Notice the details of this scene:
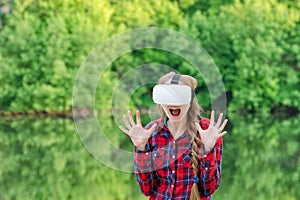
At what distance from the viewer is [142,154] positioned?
9.73 ft

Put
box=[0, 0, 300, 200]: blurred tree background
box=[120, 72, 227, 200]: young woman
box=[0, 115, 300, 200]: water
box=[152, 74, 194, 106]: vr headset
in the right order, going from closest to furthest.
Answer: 1. box=[152, 74, 194, 106]: vr headset
2. box=[120, 72, 227, 200]: young woman
3. box=[0, 115, 300, 200]: water
4. box=[0, 0, 300, 200]: blurred tree background

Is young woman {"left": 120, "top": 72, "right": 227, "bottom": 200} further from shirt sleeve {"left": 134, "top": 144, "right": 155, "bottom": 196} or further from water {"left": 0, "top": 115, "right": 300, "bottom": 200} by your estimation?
water {"left": 0, "top": 115, "right": 300, "bottom": 200}

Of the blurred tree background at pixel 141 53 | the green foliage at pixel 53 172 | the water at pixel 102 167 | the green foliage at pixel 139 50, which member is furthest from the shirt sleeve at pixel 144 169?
the green foliage at pixel 139 50

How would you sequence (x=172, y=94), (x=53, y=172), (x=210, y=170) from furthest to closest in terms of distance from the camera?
(x=53, y=172) → (x=210, y=170) → (x=172, y=94)

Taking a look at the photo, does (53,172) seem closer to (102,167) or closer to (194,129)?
(102,167)

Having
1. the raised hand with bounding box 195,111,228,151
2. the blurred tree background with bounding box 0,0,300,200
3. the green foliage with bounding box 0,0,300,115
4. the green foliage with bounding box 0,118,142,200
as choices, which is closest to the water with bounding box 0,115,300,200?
the green foliage with bounding box 0,118,142,200

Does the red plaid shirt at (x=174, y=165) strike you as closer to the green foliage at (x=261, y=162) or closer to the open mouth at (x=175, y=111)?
the open mouth at (x=175, y=111)

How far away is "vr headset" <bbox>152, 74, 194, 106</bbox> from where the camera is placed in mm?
2846

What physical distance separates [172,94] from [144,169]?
0.35 m

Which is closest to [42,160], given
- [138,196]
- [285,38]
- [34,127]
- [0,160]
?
[0,160]

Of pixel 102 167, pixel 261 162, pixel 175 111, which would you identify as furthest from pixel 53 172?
pixel 175 111

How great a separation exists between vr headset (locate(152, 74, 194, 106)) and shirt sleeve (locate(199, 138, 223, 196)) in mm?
244

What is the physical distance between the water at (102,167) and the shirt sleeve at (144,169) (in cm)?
575

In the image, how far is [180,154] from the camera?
3.03 meters
